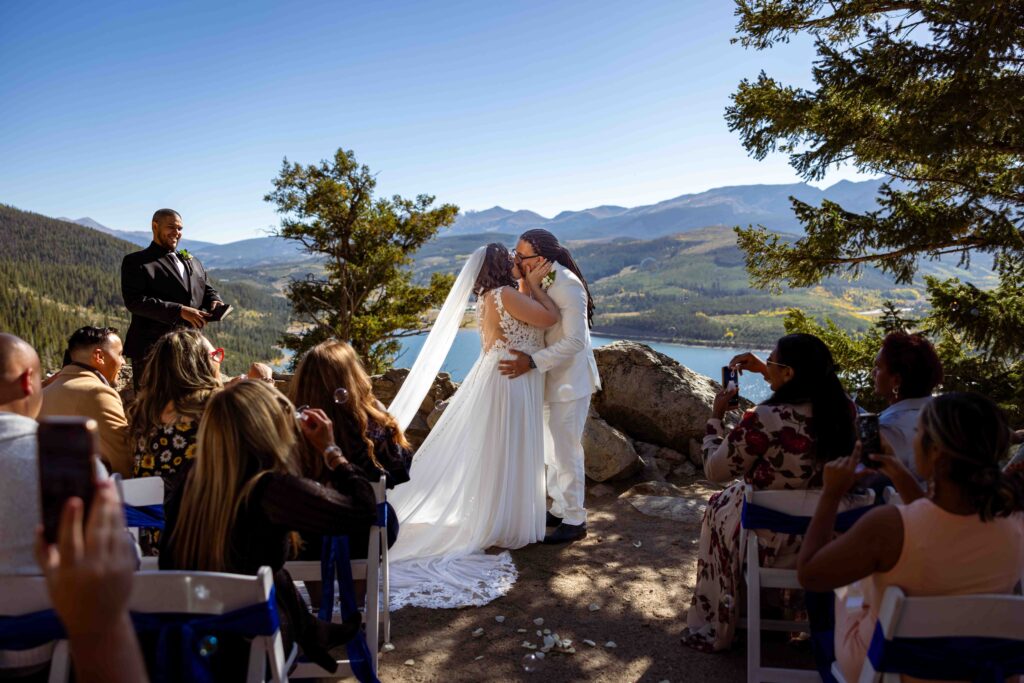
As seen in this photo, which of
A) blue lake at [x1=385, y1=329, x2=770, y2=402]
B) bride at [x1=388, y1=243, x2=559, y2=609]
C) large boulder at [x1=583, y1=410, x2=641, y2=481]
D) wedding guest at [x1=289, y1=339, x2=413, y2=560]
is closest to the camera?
wedding guest at [x1=289, y1=339, x2=413, y2=560]

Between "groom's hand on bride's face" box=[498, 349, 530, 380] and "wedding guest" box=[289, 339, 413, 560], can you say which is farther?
"groom's hand on bride's face" box=[498, 349, 530, 380]

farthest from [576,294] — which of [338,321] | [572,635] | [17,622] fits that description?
[338,321]

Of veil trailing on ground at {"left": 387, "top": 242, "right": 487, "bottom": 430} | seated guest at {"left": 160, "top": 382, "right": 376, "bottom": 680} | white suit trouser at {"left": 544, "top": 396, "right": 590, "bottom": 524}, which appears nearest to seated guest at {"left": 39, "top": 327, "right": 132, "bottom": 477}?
seated guest at {"left": 160, "top": 382, "right": 376, "bottom": 680}

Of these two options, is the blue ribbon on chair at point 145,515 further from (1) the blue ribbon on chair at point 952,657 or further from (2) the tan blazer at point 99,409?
(1) the blue ribbon on chair at point 952,657

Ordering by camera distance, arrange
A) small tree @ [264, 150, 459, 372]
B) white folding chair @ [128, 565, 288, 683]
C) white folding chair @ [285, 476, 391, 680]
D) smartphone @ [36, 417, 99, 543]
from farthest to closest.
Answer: small tree @ [264, 150, 459, 372] < white folding chair @ [285, 476, 391, 680] < white folding chair @ [128, 565, 288, 683] < smartphone @ [36, 417, 99, 543]

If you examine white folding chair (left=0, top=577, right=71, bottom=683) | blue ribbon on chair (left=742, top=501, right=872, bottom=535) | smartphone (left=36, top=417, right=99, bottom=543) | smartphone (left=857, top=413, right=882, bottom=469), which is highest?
smartphone (left=36, top=417, right=99, bottom=543)

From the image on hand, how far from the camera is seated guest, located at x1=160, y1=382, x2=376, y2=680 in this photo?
7.16ft

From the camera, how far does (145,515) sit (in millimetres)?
2932

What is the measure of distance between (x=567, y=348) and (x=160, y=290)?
3164 mm

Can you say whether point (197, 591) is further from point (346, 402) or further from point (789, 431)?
point (789, 431)

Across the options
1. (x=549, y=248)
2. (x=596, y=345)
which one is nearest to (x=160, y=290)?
(x=549, y=248)

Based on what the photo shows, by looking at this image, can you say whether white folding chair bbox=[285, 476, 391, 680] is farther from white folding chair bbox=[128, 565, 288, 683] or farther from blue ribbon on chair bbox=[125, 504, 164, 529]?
white folding chair bbox=[128, 565, 288, 683]

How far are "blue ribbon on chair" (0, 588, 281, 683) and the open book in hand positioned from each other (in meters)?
3.59

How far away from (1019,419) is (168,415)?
7.84 metres
